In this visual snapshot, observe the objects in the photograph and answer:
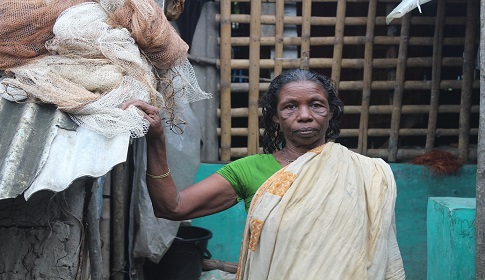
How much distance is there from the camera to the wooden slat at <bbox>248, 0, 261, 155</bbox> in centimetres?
582

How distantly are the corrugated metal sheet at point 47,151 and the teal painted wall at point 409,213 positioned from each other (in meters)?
3.65

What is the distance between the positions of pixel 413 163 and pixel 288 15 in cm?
178

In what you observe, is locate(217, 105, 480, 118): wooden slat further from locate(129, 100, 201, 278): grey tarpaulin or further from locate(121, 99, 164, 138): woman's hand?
locate(121, 99, 164, 138): woman's hand

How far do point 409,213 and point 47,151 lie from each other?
4.57 m

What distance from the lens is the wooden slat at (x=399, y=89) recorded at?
5.88m

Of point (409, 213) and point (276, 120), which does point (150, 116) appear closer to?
point (276, 120)

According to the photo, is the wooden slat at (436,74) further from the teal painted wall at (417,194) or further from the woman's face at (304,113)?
the woman's face at (304,113)

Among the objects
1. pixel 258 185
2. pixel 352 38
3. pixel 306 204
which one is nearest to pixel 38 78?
pixel 258 185

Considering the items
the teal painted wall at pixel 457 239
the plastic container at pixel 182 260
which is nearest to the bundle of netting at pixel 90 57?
the teal painted wall at pixel 457 239

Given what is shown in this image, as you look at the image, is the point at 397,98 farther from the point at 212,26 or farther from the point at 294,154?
the point at 294,154

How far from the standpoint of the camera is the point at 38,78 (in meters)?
2.51

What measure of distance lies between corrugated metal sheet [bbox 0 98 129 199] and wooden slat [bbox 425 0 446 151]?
4.30 m

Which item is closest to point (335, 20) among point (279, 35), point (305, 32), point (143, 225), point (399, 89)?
point (305, 32)

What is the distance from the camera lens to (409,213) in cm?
605
